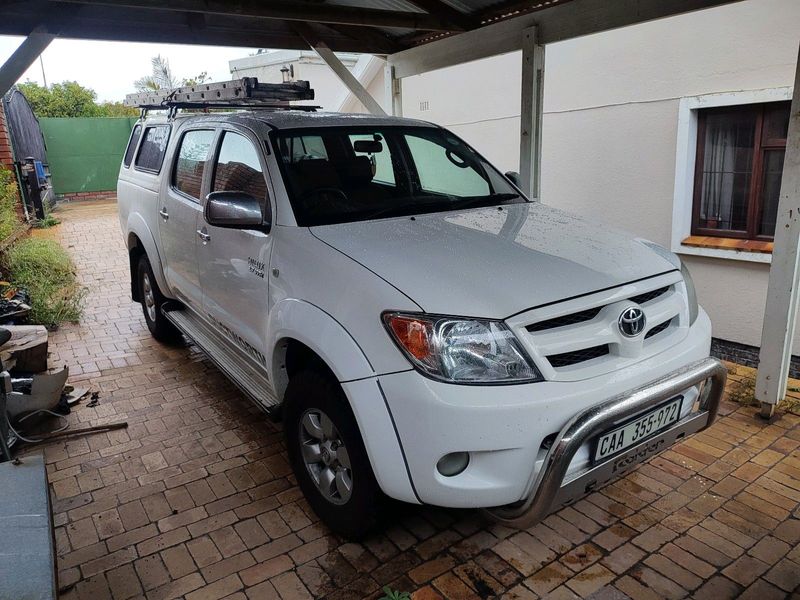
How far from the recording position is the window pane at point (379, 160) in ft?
11.9

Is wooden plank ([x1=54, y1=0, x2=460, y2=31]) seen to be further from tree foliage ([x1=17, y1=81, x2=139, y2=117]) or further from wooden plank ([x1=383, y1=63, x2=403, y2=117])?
tree foliage ([x1=17, y1=81, x2=139, y2=117])

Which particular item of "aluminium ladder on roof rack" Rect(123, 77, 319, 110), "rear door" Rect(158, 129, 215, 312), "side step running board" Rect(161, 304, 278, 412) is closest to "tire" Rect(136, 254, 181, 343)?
"side step running board" Rect(161, 304, 278, 412)

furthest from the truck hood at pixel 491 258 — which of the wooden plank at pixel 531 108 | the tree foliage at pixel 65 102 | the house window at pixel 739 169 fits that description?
the tree foliage at pixel 65 102

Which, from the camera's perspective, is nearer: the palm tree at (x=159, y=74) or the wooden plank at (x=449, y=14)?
the wooden plank at (x=449, y=14)

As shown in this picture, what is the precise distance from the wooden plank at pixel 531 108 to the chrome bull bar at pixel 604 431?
2555 mm

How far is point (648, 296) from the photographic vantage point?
8.89 ft

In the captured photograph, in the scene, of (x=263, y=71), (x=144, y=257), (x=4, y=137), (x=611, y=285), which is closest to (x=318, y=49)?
(x=144, y=257)

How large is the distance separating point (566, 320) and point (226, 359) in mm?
2379

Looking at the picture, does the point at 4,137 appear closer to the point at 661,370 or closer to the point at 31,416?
the point at 31,416

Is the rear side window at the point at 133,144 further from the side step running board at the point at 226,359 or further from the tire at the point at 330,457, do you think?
the tire at the point at 330,457

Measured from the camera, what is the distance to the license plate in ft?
7.72

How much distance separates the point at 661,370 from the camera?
8.25ft

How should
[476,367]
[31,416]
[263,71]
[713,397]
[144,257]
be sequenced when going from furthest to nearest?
[263,71] → [144,257] → [31,416] → [713,397] → [476,367]

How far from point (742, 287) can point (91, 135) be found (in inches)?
716
